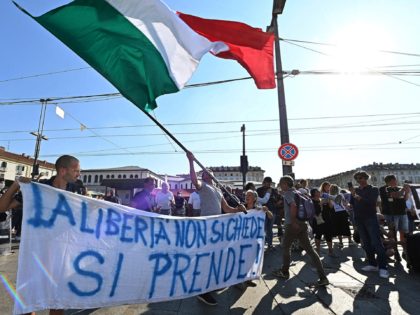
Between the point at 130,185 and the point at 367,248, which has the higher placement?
the point at 130,185

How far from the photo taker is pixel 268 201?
8.42 m

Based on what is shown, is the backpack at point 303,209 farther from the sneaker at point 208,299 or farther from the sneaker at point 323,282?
the sneaker at point 208,299

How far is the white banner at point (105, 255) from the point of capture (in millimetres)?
2229

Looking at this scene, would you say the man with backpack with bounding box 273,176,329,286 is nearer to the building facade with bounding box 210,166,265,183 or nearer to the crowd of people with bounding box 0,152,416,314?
the crowd of people with bounding box 0,152,416,314

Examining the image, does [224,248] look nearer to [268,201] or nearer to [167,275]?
[167,275]

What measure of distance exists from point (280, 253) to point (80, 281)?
5575 mm

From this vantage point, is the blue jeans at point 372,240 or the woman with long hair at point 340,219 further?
the woman with long hair at point 340,219

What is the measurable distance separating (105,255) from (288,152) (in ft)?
22.2

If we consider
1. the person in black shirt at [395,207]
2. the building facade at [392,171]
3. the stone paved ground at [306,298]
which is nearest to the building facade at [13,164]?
the stone paved ground at [306,298]

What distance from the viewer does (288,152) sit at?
8.36m

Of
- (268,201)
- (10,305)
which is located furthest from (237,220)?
(268,201)

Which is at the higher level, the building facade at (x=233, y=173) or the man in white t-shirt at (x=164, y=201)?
the building facade at (x=233, y=173)

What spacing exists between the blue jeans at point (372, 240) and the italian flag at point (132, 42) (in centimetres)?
422

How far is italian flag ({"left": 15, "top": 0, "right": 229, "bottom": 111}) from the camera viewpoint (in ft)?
10.4
